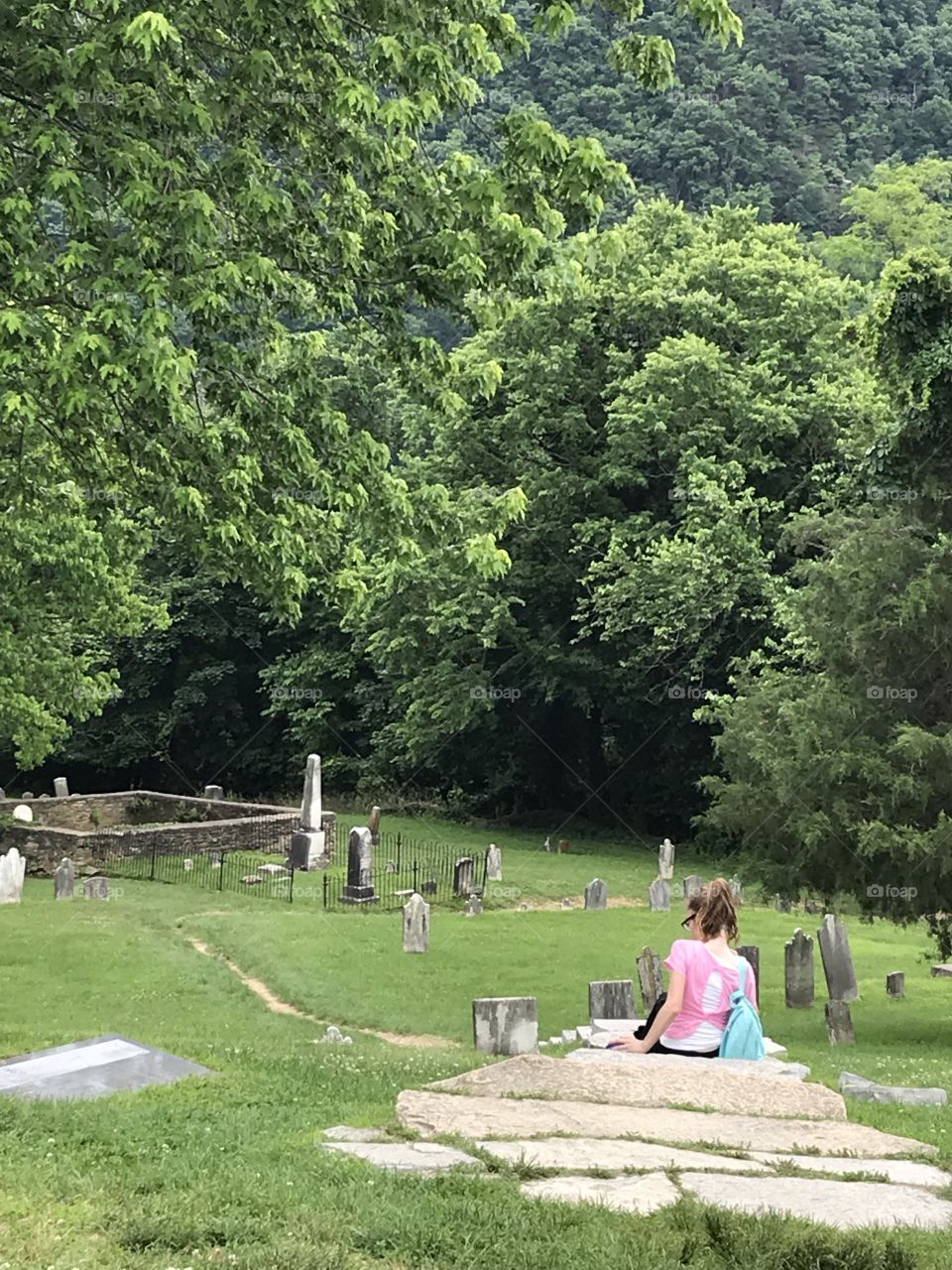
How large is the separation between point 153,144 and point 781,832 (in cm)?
1150

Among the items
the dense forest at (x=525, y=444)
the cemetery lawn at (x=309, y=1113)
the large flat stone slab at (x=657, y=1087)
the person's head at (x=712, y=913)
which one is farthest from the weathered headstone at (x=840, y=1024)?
the large flat stone slab at (x=657, y=1087)

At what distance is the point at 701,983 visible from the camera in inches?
318

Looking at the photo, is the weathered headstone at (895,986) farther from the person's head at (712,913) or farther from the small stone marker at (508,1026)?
the person's head at (712,913)

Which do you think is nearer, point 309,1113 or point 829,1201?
point 829,1201

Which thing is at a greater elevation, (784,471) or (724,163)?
(724,163)

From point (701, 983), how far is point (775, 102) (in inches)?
3218

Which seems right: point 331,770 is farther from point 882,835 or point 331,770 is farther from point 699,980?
point 699,980

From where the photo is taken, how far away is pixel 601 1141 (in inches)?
245

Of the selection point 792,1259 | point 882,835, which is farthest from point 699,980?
point 882,835

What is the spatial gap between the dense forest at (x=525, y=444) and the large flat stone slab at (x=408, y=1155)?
536 cm

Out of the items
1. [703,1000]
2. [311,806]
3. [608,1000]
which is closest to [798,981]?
[608,1000]

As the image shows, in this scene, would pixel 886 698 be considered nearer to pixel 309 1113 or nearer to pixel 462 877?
pixel 309 1113

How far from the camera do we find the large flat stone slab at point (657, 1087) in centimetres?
720

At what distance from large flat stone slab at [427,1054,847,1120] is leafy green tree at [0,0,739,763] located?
5.10 m
